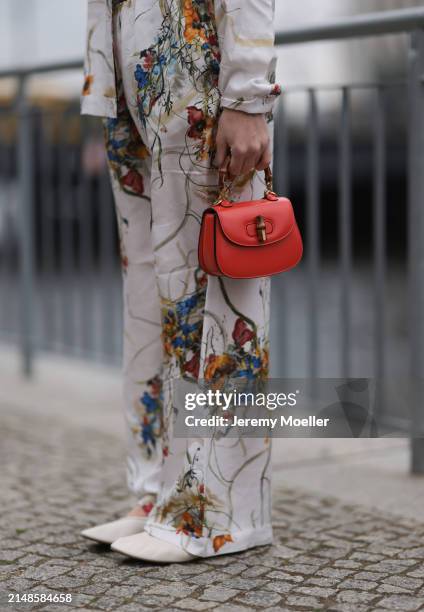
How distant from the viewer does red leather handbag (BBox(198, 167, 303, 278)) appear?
6.70 ft

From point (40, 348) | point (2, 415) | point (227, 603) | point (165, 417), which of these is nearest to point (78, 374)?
point (40, 348)

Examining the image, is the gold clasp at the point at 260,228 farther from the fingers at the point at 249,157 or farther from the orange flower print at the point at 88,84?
the orange flower print at the point at 88,84

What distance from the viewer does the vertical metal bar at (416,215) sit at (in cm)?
288

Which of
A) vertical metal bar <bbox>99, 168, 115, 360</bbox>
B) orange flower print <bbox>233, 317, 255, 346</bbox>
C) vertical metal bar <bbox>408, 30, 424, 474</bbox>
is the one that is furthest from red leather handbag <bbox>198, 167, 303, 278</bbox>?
vertical metal bar <bbox>99, 168, 115, 360</bbox>

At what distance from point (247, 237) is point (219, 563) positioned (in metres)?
0.68

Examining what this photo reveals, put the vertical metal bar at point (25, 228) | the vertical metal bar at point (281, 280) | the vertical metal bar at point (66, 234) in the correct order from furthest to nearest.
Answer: the vertical metal bar at point (66, 234) → the vertical metal bar at point (25, 228) → the vertical metal bar at point (281, 280)

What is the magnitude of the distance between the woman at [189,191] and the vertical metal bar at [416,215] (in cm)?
82

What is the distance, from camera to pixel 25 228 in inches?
184

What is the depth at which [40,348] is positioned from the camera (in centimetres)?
488

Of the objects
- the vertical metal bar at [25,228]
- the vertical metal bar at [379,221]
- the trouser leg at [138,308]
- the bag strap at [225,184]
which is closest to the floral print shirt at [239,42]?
the bag strap at [225,184]

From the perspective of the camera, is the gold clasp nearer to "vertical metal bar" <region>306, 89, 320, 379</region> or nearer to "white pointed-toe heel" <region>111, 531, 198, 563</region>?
"white pointed-toe heel" <region>111, 531, 198, 563</region>

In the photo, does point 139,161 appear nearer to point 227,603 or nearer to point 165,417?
point 165,417

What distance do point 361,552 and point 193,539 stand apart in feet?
1.21

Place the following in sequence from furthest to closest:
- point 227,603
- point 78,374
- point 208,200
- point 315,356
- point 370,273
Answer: point 370,273
point 78,374
point 315,356
point 208,200
point 227,603
